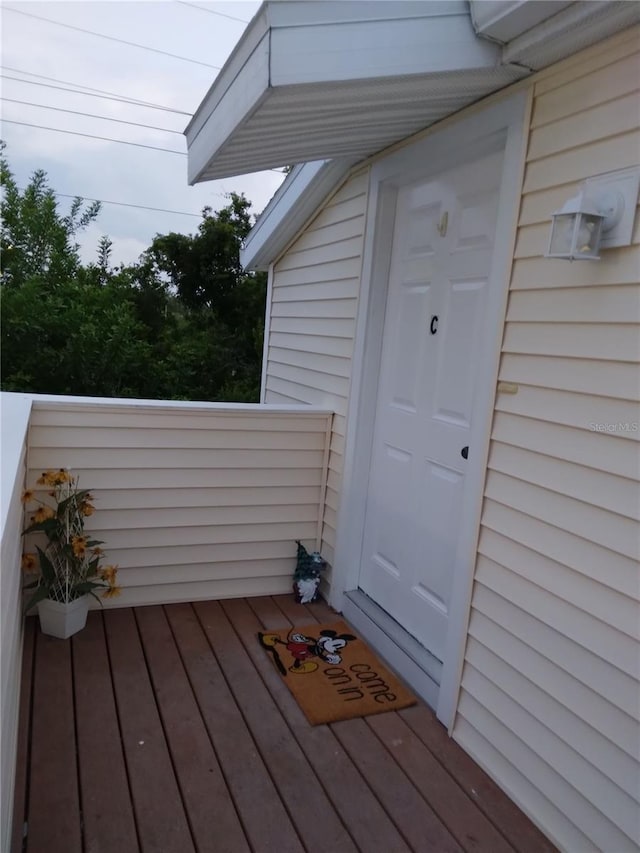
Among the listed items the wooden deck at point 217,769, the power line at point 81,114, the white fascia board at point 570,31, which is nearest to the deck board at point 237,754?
the wooden deck at point 217,769

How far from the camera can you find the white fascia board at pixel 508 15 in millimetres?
1489

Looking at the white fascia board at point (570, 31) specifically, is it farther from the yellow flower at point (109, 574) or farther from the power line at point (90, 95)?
the power line at point (90, 95)

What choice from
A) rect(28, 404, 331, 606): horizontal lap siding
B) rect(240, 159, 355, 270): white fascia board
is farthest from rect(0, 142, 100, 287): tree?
rect(28, 404, 331, 606): horizontal lap siding

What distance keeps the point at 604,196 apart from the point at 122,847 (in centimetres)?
220

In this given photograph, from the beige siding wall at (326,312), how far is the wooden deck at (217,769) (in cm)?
106

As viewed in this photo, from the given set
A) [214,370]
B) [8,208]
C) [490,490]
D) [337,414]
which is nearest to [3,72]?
[8,208]

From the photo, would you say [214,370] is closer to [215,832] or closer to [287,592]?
[287,592]

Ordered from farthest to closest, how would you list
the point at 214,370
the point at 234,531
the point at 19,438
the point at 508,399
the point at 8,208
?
1. the point at 214,370
2. the point at 8,208
3. the point at 234,531
4. the point at 508,399
5. the point at 19,438

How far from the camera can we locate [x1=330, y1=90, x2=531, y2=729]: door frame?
1934 mm

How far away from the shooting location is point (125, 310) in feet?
21.6

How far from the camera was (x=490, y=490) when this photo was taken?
199cm

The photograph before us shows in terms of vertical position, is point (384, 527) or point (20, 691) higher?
point (384, 527)

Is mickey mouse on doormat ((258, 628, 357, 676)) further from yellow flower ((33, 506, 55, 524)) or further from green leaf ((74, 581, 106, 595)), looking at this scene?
yellow flower ((33, 506, 55, 524))

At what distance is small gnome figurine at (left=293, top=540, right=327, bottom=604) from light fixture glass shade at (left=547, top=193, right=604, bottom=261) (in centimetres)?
208
